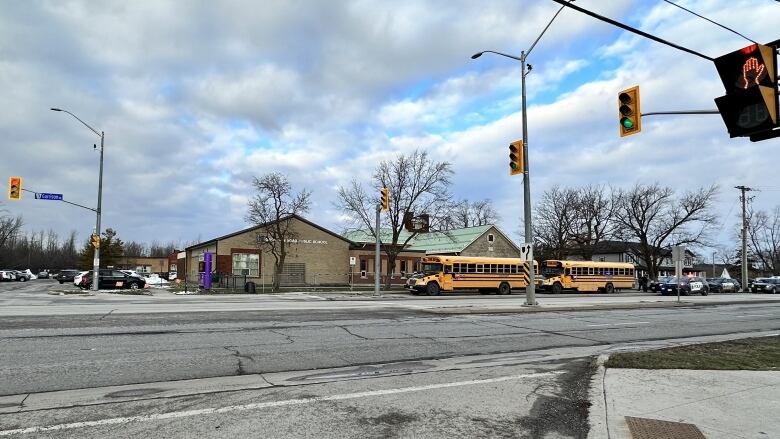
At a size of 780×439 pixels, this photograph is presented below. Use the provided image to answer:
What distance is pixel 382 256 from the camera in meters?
53.4

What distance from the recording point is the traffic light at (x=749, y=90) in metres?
6.68

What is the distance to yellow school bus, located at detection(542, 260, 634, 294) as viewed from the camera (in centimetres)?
4272

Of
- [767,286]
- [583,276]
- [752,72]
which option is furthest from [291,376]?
[767,286]

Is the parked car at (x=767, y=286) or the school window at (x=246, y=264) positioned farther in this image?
the parked car at (x=767, y=286)

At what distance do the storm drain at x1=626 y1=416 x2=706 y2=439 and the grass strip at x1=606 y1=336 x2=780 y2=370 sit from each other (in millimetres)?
3061

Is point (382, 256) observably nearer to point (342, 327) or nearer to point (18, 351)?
point (342, 327)

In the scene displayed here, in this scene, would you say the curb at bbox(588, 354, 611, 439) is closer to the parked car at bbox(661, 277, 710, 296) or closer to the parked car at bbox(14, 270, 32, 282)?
the parked car at bbox(661, 277, 710, 296)

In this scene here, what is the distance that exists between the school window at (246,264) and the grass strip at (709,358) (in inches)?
1568

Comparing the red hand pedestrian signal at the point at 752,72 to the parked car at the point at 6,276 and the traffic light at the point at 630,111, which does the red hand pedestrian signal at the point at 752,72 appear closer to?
the traffic light at the point at 630,111

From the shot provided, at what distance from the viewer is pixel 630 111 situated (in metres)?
11.8

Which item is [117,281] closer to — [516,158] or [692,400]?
[516,158]

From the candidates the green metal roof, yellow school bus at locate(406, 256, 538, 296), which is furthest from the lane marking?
the green metal roof

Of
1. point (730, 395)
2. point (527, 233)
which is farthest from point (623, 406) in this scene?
point (527, 233)

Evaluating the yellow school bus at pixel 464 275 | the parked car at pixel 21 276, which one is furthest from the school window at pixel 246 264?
the parked car at pixel 21 276
